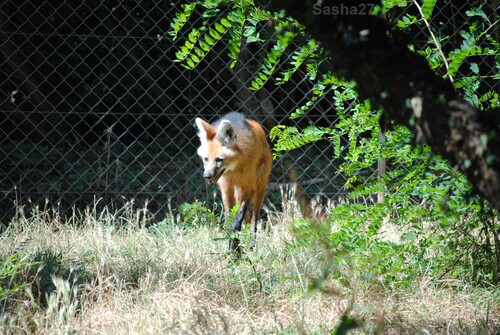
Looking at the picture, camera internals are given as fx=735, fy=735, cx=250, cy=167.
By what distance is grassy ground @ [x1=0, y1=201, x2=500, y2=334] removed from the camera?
9.50 feet

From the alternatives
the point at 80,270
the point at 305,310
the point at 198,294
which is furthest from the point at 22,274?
the point at 305,310

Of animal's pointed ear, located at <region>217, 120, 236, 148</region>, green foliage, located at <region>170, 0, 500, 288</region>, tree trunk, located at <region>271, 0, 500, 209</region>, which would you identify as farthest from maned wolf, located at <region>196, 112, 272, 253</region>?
tree trunk, located at <region>271, 0, 500, 209</region>

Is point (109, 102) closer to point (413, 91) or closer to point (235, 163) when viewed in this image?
point (235, 163)

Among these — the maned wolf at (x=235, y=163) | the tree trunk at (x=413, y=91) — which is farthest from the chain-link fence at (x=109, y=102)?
the tree trunk at (x=413, y=91)

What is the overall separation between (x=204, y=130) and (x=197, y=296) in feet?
8.00

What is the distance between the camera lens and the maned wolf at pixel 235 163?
5.51 metres

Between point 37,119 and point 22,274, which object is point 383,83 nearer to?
point 22,274

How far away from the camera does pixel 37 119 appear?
838 cm

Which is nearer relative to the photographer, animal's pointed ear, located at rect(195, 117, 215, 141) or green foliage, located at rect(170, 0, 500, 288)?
green foliage, located at rect(170, 0, 500, 288)

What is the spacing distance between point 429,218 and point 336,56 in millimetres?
2292

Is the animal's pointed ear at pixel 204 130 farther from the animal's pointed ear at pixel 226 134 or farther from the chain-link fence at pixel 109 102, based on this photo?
the chain-link fence at pixel 109 102

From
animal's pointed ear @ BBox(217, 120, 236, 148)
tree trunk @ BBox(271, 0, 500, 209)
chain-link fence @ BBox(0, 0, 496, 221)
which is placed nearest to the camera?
tree trunk @ BBox(271, 0, 500, 209)

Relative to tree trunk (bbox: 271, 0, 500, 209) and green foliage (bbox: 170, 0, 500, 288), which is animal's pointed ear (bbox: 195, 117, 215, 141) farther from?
tree trunk (bbox: 271, 0, 500, 209)

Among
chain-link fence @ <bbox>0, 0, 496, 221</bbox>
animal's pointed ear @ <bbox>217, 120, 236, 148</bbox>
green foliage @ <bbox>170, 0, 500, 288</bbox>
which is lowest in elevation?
chain-link fence @ <bbox>0, 0, 496, 221</bbox>
